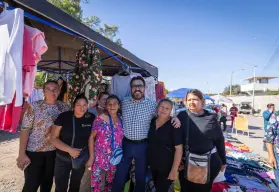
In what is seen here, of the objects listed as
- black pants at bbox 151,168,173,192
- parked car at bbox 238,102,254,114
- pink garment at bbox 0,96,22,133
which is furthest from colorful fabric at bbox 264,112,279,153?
parked car at bbox 238,102,254,114

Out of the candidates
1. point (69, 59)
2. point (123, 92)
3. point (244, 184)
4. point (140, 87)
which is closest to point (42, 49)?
point (140, 87)

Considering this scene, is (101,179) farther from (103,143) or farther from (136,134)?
(136,134)

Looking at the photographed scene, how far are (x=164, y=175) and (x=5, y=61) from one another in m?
2.12

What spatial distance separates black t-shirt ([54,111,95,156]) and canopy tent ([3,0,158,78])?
1017mm

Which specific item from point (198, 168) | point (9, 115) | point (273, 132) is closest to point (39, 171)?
point (9, 115)

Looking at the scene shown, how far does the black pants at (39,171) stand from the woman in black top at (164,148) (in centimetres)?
128

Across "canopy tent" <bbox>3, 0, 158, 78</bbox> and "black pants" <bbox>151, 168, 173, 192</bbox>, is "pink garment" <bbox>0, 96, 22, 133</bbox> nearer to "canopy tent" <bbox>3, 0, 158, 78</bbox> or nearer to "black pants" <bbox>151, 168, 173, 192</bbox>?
"canopy tent" <bbox>3, 0, 158, 78</bbox>

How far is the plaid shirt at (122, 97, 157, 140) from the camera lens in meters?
2.62

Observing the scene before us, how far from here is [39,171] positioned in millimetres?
2404

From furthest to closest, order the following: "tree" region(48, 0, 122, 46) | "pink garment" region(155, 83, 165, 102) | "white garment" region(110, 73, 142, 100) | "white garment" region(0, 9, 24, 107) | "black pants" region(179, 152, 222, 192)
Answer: "tree" region(48, 0, 122, 46) < "pink garment" region(155, 83, 165, 102) < "white garment" region(110, 73, 142, 100) < "black pants" region(179, 152, 222, 192) < "white garment" region(0, 9, 24, 107)

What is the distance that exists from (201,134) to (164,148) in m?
0.49

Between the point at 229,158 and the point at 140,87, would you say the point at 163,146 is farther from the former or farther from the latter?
the point at 229,158

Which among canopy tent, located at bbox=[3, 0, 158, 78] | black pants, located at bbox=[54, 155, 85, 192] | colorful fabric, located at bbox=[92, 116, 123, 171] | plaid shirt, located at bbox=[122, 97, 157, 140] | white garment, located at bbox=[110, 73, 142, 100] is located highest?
canopy tent, located at bbox=[3, 0, 158, 78]

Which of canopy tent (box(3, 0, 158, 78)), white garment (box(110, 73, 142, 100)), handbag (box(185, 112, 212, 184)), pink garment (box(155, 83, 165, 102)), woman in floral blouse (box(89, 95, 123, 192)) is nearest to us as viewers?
canopy tent (box(3, 0, 158, 78))
